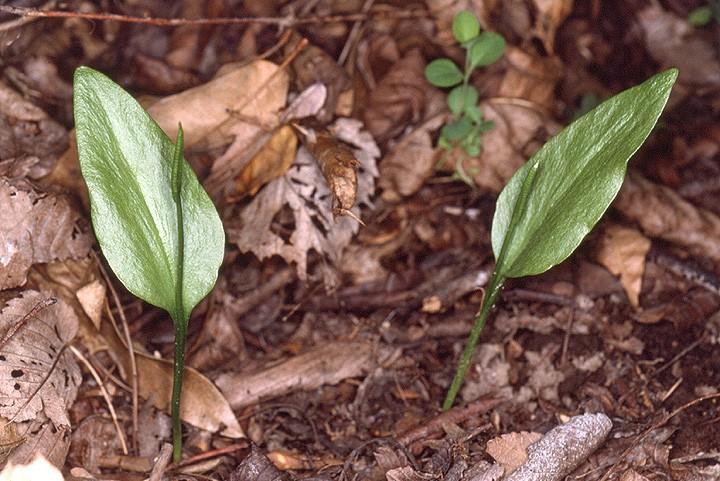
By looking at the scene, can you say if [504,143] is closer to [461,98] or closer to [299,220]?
[461,98]

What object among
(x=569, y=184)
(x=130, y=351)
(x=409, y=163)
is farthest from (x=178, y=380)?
(x=409, y=163)

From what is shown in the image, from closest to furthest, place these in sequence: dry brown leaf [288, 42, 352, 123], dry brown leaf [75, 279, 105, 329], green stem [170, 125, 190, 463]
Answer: green stem [170, 125, 190, 463], dry brown leaf [75, 279, 105, 329], dry brown leaf [288, 42, 352, 123]

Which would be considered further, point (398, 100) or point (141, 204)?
point (398, 100)

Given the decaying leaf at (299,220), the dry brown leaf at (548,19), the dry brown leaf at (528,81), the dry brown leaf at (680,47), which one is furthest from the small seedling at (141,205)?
the dry brown leaf at (680,47)

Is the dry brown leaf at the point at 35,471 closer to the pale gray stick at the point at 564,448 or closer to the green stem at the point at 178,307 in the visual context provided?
the green stem at the point at 178,307

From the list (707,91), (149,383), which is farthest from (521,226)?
(707,91)

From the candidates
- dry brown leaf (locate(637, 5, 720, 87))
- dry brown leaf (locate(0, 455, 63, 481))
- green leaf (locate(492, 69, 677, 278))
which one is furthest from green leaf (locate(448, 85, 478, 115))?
dry brown leaf (locate(0, 455, 63, 481))

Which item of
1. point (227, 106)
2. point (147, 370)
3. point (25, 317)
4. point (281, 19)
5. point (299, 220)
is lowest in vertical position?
point (147, 370)

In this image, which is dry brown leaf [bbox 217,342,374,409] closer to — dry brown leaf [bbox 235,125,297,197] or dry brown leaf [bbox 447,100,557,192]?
dry brown leaf [bbox 235,125,297,197]
